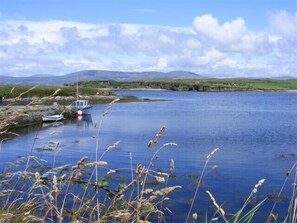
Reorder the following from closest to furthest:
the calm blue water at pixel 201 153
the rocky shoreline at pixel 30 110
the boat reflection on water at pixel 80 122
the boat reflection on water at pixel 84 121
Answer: the rocky shoreline at pixel 30 110, the calm blue water at pixel 201 153, the boat reflection on water at pixel 80 122, the boat reflection on water at pixel 84 121

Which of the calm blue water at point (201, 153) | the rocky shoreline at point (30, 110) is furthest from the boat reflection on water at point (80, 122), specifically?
the rocky shoreline at point (30, 110)

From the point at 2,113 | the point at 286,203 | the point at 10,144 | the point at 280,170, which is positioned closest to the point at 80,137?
the point at 10,144

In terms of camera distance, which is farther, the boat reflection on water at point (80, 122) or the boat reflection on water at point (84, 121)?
the boat reflection on water at point (84, 121)

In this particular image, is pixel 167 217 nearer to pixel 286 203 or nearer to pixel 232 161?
pixel 286 203

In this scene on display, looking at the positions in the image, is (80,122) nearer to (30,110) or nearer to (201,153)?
(201,153)

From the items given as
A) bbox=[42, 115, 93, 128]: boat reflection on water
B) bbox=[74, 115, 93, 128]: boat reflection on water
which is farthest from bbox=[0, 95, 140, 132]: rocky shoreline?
bbox=[74, 115, 93, 128]: boat reflection on water

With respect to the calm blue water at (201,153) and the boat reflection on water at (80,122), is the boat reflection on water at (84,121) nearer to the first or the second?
the boat reflection on water at (80,122)

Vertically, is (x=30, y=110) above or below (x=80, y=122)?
above

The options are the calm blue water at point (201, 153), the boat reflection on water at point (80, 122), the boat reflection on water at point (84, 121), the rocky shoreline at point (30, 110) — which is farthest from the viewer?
the boat reflection on water at point (84, 121)

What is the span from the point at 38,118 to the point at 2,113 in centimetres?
6354

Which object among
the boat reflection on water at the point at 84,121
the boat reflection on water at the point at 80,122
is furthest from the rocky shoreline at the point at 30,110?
the boat reflection on water at the point at 84,121

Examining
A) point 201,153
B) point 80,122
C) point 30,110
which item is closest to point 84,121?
point 80,122

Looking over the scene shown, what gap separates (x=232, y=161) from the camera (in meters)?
33.0

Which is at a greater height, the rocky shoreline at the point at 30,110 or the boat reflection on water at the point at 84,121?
the rocky shoreline at the point at 30,110
